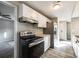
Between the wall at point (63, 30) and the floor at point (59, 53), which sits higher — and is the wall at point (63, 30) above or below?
above

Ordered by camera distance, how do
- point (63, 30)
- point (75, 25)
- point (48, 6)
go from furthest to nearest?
point (63, 30)
point (75, 25)
point (48, 6)

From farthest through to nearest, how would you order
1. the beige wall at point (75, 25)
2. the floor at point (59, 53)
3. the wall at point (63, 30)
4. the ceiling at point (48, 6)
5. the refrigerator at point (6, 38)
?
the wall at point (63, 30) → the beige wall at point (75, 25) → the floor at point (59, 53) → the ceiling at point (48, 6) → the refrigerator at point (6, 38)

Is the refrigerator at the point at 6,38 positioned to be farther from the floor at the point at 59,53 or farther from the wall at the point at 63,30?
the wall at the point at 63,30

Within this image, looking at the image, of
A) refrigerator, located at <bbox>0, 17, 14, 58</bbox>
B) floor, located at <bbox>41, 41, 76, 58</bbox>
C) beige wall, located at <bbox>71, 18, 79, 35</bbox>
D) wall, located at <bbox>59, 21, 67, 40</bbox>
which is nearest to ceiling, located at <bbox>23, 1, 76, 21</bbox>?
refrigerator, located at <bbox>0, 17, 14, 58</bbox>

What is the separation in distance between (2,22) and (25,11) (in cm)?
93

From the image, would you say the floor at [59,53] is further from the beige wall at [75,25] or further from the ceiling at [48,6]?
the ceiling at [48,6]

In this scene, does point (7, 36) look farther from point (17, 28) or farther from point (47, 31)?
point (47, 31)

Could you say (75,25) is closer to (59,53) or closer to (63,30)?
(59,53)

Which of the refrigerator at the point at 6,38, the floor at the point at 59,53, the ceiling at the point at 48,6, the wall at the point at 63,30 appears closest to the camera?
the refrigerator at the point at 6,38

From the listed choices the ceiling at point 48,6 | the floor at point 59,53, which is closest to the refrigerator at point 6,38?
the ceiling at point 48,6

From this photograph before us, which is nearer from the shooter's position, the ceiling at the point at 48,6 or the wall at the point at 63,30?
the ceiling at the point at 48,6

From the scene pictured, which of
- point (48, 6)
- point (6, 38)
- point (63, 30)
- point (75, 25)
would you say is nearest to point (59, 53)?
point (48, 6)

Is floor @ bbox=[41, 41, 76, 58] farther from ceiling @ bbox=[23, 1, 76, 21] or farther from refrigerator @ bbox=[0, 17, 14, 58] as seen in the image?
ceiling @ bbox=[23, 1, 76, 21]

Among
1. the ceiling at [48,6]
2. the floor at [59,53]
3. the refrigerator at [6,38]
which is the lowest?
the floor at [59,53]
